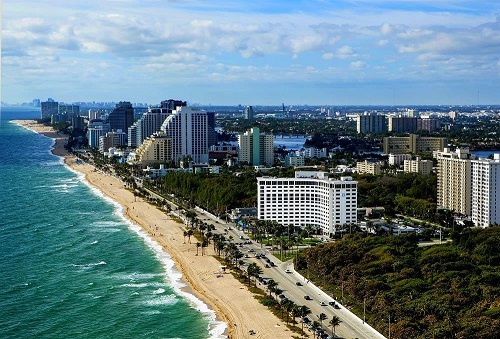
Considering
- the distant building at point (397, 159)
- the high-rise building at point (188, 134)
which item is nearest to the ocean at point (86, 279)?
the high-rise building at point (188, 134)

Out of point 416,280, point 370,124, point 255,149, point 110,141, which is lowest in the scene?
point 416,280

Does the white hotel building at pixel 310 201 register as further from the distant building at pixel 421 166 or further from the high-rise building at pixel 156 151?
the high-rise building at pixel 156 151

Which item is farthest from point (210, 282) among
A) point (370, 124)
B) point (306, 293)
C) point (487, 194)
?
point (370, 124)

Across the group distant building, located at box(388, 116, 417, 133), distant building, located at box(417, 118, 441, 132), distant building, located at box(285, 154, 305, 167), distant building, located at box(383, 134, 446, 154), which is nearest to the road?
distant building, located at box(285, 154, 305, 167)

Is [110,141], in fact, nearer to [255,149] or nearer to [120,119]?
[120,119]

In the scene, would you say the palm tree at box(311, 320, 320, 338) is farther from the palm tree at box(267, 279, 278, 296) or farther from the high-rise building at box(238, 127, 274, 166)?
the high-rise building at box(238, 127, 274, 166)
